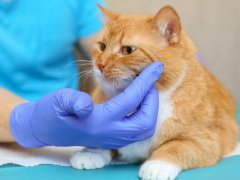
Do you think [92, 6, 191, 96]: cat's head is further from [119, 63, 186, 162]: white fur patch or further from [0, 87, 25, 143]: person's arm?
[0, 87, 25, 143]: person's arm

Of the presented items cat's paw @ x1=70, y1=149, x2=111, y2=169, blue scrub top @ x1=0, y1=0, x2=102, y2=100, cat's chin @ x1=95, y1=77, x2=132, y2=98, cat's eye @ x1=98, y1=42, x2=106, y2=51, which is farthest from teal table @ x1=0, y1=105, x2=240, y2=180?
blue scrub top @ x1=0, y1=0, x2=102, y2=100

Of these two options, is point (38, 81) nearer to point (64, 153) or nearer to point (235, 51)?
point (64, 153)

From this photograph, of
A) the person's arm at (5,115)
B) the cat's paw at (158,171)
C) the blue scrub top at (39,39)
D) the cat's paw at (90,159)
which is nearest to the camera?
the cat's paw at (158,171)

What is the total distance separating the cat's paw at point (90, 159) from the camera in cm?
103

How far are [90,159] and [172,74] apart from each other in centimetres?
28

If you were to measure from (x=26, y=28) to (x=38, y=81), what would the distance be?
18cm

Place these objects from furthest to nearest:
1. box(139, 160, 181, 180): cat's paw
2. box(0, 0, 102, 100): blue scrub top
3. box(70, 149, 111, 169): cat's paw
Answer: box(0, 0, 102, 100): blue scrub top, box(70, 149, 111, 169): cat's paw, box(139, 160, 181, 180): cat's paw

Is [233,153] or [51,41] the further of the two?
[51,41]

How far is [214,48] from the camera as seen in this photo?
6.29ft

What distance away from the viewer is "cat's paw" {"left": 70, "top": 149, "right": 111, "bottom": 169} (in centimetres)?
103

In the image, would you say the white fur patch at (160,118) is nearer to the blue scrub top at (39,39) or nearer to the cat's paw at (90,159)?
the cat's paw at (90,159)

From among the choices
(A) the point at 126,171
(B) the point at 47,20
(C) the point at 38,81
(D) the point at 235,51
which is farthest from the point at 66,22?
(D) the point at 235,51

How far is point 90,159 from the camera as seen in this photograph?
1034 millimetres

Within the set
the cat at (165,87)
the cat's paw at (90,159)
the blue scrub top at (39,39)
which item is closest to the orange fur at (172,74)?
the cat at (165,87)
